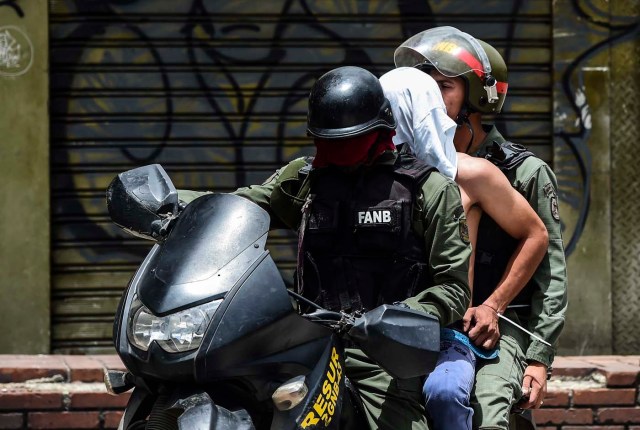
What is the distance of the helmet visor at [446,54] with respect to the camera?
400cm

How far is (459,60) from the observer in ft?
13.2

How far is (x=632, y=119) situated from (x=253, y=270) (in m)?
5.47

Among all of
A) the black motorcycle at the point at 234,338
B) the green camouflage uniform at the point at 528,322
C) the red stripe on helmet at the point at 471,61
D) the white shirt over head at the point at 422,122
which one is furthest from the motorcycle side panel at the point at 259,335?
Result: the red stripe on helmet at the point at 471,61

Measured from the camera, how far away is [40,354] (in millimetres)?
7492

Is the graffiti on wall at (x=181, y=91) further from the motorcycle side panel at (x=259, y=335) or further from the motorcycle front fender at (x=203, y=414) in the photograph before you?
the motorcycle front fender at (x=203, y=414)

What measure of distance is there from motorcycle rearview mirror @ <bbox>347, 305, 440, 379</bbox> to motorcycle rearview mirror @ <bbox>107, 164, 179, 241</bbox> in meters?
0.64

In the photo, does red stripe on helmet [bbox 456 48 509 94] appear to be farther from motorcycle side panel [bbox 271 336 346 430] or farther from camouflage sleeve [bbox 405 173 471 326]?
motorcycle side panel [bbox 271 336 346 430]

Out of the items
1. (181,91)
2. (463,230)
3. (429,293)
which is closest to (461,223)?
(463,230)

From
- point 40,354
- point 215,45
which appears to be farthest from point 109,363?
point 215,45

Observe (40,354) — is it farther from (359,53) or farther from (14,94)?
(359,53)

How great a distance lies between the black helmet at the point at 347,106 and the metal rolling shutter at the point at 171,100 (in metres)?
4.47

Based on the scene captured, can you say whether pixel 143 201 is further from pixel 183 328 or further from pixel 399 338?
pixel 399 338

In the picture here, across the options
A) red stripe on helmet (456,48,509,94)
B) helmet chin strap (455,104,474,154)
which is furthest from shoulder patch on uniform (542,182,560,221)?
red stripe on helmet (456,48,509,94)

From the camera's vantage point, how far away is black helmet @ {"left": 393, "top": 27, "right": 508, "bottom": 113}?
4004 millimetres
